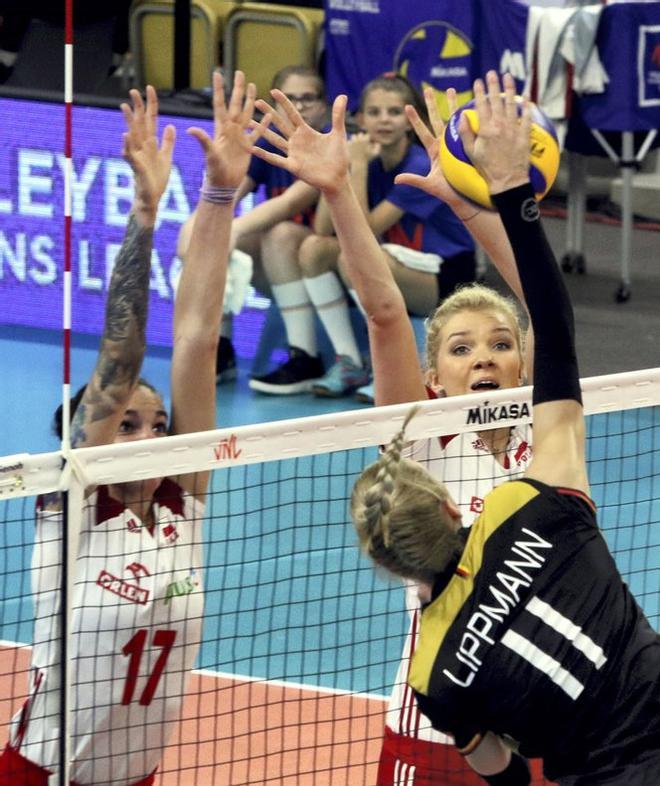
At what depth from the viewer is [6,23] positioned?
43.1 feet

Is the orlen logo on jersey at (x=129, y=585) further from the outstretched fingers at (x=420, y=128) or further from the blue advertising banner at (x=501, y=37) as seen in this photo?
the blue advertising banner at (x=501, y=37)

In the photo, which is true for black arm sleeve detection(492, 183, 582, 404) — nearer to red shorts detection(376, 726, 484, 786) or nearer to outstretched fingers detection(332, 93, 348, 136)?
outstretched fingers detection(332, 93, 348, 136)

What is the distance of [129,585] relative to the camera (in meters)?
3.75

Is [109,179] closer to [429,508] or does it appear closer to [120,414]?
[120,414]

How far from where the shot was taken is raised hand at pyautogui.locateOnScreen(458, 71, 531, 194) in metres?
3.19

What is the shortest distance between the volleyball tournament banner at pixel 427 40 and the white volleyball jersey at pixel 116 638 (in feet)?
23.8

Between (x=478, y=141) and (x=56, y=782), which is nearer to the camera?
(x=478, y=141)

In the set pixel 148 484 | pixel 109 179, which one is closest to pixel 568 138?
pixel 109 179

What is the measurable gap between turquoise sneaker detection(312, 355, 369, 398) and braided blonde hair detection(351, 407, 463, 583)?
6.40m

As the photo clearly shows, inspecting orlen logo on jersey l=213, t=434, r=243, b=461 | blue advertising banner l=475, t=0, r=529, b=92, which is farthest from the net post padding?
blue advertising banner l=475, t=0, r=529, b=92

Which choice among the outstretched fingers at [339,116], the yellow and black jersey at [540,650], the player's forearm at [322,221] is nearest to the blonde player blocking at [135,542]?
the outstretched fingers at [339,116]

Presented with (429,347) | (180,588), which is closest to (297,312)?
(429,347)

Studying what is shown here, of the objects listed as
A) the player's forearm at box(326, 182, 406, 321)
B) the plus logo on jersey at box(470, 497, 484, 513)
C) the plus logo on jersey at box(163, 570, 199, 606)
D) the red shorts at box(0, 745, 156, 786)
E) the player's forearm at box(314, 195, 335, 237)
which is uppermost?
the player's forearm at box(326, 182, 406, 321)

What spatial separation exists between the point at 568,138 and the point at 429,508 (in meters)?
8.86
